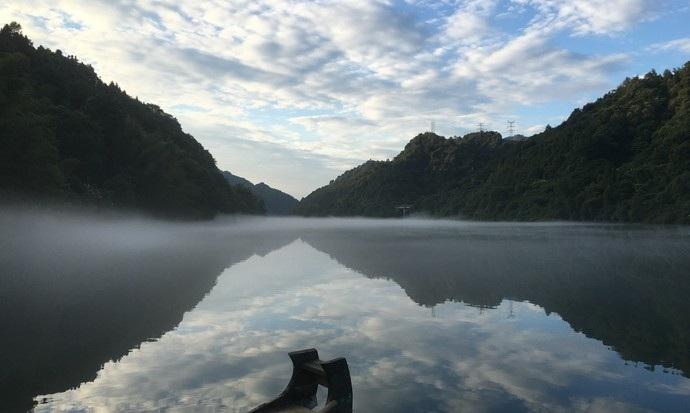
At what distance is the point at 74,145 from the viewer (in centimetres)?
4675

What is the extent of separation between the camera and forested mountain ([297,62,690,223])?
74.7m

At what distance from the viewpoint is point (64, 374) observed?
726cm

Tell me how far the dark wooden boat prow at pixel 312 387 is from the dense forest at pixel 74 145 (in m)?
28.3

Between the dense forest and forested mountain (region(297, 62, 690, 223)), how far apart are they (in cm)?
6144

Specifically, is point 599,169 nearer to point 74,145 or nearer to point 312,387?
point 74,145

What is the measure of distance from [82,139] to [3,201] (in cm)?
2053

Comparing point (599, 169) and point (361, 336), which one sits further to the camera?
point (599, 169)

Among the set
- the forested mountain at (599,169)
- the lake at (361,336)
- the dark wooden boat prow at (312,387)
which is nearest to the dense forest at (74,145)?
the lake at (361,336)

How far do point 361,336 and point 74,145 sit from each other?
147ft

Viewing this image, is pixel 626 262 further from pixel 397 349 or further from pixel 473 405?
pixel 473 405

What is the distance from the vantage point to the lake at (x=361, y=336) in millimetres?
6461

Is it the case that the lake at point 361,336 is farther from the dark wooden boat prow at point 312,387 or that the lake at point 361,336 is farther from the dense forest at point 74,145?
the dense forest at point 74,145

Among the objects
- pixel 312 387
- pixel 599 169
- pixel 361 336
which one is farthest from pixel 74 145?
pixel 599 169

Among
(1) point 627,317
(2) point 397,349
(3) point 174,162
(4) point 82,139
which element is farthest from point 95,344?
(3) point 174,162
